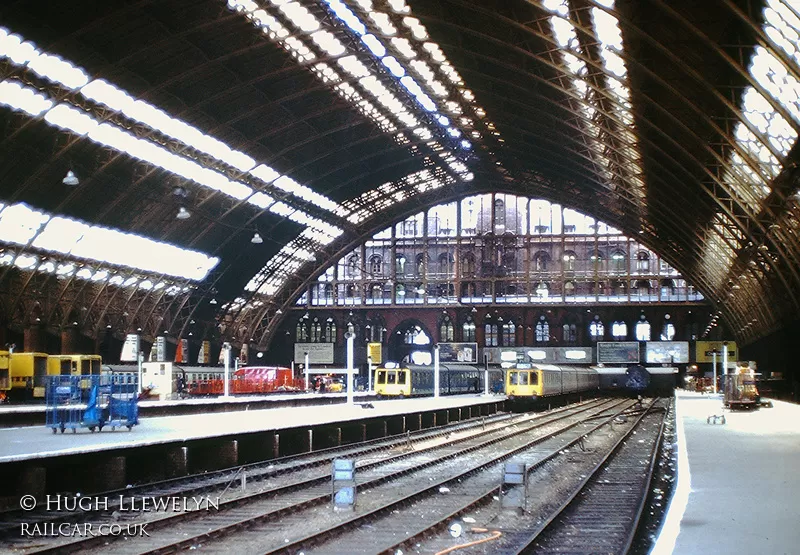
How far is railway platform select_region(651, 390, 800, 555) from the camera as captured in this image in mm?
9898

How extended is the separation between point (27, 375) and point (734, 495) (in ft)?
125

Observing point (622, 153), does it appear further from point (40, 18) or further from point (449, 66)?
point (40, 18)

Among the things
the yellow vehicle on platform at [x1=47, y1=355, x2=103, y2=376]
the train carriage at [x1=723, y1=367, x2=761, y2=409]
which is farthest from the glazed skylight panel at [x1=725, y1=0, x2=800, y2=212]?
the yellow vehicle on platform at [x1=47, y1=355, x2=103, y2=376]

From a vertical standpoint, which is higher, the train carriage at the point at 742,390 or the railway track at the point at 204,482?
the train carriage at the point at 742,390

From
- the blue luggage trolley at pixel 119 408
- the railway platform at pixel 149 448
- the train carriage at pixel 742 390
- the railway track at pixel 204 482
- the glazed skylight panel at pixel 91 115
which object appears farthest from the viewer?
the train carriage at pixel 742 390

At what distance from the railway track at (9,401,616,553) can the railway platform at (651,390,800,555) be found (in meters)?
4.95

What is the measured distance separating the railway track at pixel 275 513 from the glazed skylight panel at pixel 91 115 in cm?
1999

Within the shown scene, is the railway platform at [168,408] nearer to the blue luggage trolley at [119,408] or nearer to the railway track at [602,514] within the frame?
the blue luggage trolley at [119,408]

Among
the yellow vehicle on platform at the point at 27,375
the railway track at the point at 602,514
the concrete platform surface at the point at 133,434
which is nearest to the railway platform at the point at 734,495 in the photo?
the railway track at the point at 602,514

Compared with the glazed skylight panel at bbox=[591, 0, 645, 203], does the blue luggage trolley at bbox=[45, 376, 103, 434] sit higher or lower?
lower

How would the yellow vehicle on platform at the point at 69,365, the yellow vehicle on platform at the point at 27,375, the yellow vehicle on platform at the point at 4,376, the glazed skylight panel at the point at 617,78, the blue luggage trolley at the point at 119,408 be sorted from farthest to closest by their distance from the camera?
the yellow vehicle on platform at the point at 69,365
the yellow vehicle on platform at the point at 27,375
the yellow vehicle on platform at the point at 4,376
the glazed skylight panel at the point at 617,78
the blue luggage trolley at the point at 119,408

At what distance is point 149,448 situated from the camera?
18.6 metres

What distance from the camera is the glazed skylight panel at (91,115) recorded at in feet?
115

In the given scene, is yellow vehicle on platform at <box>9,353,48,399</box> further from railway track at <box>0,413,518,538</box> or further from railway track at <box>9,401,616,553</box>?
railway track at <box>9,401,616,553</box>
